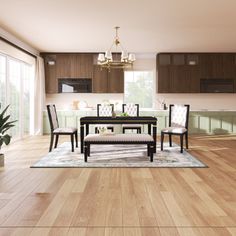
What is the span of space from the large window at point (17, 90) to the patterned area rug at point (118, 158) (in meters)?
1.72

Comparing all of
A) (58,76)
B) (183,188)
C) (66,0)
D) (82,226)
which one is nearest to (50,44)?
(58,76)

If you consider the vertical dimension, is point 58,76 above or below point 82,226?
above

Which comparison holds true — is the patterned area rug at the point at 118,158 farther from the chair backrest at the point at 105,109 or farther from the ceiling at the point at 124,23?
the ceiling at the point at 124,23

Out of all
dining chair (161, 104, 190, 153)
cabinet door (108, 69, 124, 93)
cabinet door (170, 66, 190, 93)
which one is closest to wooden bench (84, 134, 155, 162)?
dining chair (161, 104, 190, 153)

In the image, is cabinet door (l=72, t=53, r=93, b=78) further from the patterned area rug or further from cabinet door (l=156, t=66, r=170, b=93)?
the patterned area rug

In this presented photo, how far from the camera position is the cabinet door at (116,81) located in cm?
930

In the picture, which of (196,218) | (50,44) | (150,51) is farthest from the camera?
(150,51)

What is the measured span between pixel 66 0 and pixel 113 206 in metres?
2.98

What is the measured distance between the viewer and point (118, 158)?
5.45m

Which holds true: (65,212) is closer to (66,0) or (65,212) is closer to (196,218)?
(196,218)

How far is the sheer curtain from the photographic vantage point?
8.83m

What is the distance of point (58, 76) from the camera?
9.34 m

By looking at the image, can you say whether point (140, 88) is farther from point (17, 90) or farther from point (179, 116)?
point (17, 90)

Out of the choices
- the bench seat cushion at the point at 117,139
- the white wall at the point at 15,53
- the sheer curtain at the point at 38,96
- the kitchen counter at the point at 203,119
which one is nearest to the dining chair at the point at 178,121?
the bench seat cushion at the point at 117,139
